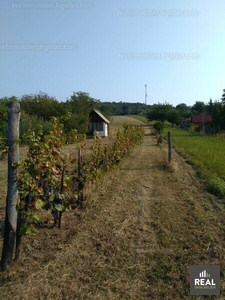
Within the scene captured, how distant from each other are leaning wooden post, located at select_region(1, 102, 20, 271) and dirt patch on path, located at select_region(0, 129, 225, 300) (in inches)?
11.2

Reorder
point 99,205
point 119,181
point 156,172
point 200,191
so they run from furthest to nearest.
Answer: point 156,172
point 119,181
point 200,191
point 99,205

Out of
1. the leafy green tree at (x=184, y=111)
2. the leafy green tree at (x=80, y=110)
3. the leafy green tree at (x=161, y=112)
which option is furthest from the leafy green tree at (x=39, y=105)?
the leafy green tree at (x=184, y=111)

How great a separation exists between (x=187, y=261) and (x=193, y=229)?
3.11 feet

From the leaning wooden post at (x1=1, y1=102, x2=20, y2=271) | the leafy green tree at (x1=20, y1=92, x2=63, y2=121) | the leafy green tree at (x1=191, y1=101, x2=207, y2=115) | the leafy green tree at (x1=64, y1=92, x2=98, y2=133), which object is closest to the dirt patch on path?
the leaning wooden post at (x1=1, y1=102, x2=20, y2=271)

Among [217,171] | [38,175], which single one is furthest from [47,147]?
[217,171]

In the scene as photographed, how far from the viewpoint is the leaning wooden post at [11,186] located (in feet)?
9.36

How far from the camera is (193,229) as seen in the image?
155 inches

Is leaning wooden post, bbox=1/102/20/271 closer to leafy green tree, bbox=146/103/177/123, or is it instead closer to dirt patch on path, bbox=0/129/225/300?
dirt patch on path, bbox=0/129/225/300

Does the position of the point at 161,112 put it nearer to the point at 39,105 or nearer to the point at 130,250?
the point at 39,105

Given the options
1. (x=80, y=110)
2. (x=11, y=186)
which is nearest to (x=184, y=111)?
(x=80, y=110)

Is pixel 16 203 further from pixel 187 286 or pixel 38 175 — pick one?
pixel 187 286

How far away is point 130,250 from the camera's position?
3352 millimetres

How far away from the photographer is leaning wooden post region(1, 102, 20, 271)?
2.85 m

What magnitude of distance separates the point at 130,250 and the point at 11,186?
186 centimetres
